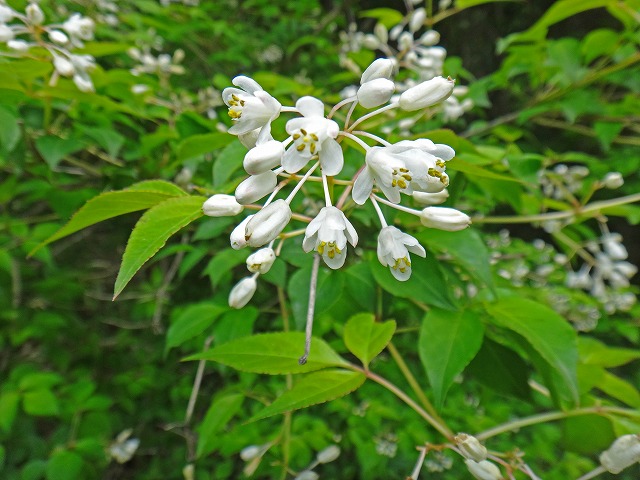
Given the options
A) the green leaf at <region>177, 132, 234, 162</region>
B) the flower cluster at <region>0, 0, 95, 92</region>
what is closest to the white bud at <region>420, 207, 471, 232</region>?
the green leaf at <region>177, 132, 234, 162</region>

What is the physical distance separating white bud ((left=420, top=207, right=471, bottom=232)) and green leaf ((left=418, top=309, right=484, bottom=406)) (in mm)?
210

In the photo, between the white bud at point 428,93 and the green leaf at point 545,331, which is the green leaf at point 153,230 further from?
the green leaf at point 545,331

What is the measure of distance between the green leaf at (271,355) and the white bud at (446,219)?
350mm

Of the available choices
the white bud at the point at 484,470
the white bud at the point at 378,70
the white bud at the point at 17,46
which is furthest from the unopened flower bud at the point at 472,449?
the white bud at the point at 17,46

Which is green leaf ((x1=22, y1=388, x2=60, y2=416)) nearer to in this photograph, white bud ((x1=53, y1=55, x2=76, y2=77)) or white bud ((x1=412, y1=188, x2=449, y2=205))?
white bud ((x1=53, y1=55, x2=76, y2=77))

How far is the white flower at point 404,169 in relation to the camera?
0.71m

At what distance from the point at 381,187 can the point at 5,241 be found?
1959 mm

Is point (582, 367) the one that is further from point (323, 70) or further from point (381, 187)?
point (323, 70)

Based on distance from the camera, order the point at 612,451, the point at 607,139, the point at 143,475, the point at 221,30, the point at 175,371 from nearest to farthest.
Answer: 1. the point at 612,451
2. the point at 607,139
3. the point at 143,475
4. the point at 175,371
5. the point at 221,30

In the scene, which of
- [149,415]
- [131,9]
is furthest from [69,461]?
[131,9]

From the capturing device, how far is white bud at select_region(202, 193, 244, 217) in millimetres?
761

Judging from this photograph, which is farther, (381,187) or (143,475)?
(143,475)

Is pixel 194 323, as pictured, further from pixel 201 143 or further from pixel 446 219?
pixel 446 219

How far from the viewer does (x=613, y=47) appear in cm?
207
